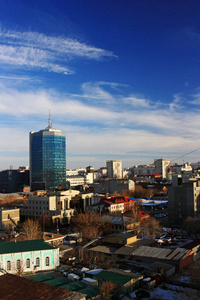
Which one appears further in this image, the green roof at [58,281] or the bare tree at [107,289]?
the green roof at [58,281]

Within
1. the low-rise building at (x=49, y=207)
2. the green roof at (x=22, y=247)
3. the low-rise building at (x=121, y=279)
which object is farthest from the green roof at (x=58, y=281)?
the low-rise building at (x=49, y=207)

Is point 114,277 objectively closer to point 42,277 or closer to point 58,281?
point 58,281

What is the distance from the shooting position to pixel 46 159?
321 ft

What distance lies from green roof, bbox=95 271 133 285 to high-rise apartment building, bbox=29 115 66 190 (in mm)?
→ 79700

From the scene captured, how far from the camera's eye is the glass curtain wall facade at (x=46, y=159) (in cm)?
9756

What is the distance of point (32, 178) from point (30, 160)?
21.6 ft

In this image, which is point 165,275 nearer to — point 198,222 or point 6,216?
point 198,222

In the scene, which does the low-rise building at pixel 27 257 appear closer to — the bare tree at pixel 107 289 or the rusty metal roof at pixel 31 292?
the bare tree at pixel 107 289

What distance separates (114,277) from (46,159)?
81544mm

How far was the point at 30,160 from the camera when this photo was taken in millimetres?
100500

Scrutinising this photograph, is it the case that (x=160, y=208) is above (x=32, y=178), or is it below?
below

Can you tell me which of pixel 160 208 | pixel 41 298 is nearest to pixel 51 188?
pixel 160 208

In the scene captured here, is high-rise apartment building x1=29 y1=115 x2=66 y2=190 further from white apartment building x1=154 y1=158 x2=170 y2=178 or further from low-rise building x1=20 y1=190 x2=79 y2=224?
white apartment building x1=154 y1=158 x2=170 y2=178

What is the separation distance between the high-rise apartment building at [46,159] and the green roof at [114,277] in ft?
261
